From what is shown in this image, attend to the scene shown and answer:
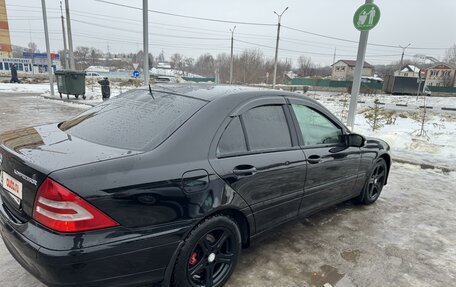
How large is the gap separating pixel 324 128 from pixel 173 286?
233 centimetres

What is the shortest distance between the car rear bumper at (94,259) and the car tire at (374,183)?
3.22m

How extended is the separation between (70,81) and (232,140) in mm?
17197

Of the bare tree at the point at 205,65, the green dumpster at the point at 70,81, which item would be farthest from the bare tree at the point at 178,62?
the green dumpster at the point at 70,81

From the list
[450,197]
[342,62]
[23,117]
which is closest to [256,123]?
[450,197]

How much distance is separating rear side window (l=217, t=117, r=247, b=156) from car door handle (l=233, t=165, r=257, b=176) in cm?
13

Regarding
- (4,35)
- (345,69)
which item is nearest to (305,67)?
(345,69)

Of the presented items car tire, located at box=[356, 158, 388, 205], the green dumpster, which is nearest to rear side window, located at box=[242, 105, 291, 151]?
car tire, located at box=[356, 158, 388, 205]

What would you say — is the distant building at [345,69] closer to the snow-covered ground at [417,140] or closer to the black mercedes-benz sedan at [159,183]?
the snow-covered ground at [417,140]

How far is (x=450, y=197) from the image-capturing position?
519cm

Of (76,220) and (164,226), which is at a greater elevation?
(76,220)

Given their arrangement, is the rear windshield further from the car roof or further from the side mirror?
the side mirror

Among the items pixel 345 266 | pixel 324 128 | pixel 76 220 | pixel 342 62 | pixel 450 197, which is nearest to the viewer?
pixel 76 220

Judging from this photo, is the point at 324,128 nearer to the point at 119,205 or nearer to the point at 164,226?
the point at 164,226

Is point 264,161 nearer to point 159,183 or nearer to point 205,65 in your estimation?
point 159,183
